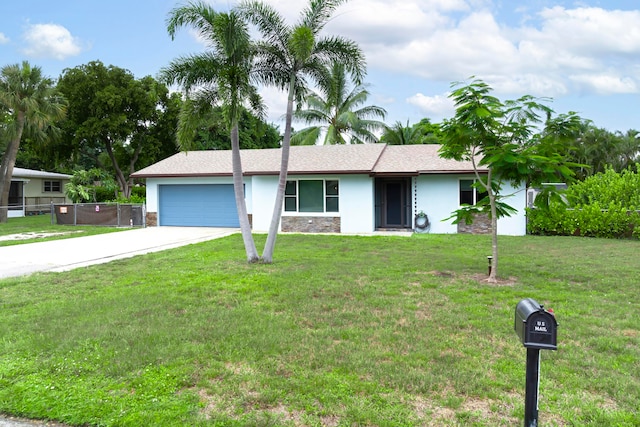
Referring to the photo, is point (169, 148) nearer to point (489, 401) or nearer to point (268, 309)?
point (268, 309)

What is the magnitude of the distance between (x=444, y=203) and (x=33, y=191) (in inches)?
1101

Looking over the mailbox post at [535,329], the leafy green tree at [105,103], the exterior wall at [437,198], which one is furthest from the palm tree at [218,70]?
the leafy green tree at [105,103]

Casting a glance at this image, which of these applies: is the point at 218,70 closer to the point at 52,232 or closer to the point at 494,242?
the point at 494,242

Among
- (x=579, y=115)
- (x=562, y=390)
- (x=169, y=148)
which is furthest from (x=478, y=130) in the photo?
(x=169, y=148)

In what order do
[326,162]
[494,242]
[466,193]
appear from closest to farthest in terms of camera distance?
1. [494,242]
2. [466,193]
3. [326,162]

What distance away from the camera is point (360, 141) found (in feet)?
98.4

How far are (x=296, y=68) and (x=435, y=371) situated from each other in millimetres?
7886

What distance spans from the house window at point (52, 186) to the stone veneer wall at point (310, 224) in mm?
23156

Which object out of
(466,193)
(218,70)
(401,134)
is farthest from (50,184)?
(466,193)

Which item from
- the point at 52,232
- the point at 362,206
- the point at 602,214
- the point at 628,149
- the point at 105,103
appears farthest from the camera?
the point at 628,149

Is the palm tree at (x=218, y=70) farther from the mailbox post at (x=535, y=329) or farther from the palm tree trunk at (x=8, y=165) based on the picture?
the palm tree trunk at (x=8, y=165)

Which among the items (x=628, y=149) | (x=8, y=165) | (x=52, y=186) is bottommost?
(x=52, y=186)

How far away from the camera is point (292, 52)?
9938 mm

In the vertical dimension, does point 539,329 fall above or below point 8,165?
below
